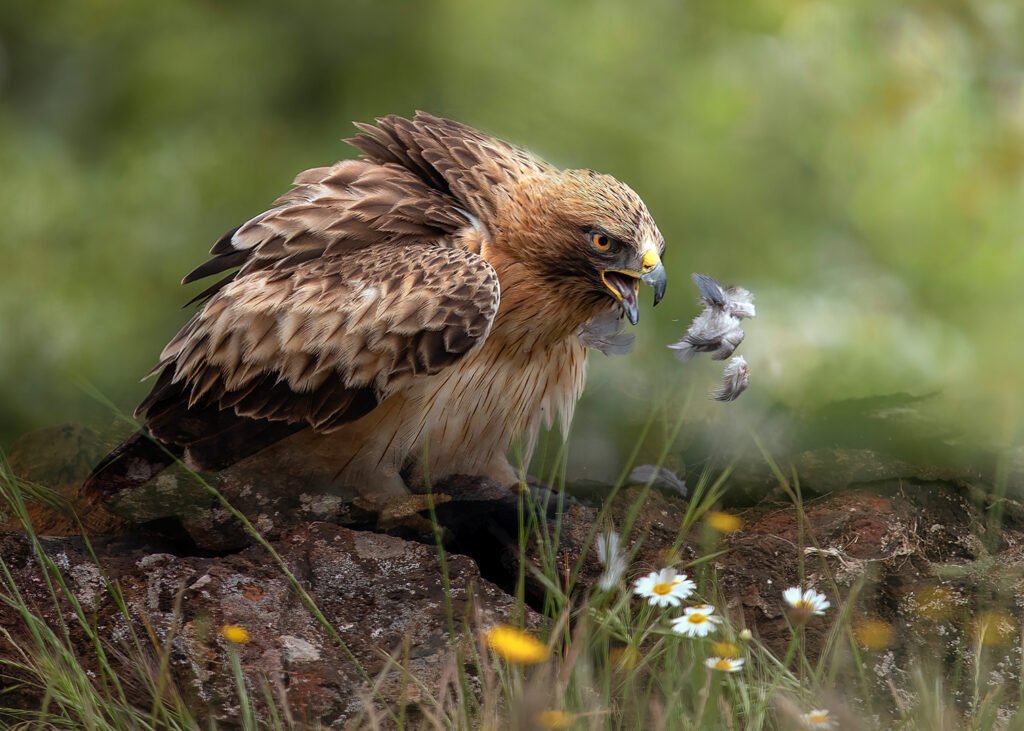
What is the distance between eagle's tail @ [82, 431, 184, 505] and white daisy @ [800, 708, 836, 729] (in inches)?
81.8

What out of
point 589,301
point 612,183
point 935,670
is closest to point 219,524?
point 589,301

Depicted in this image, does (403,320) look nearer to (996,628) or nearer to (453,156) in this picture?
(453,156)

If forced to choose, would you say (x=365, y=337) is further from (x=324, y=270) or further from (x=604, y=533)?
(x=604, y=533)

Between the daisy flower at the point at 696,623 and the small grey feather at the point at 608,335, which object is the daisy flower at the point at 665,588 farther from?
the small grey feather at the point at 608,335

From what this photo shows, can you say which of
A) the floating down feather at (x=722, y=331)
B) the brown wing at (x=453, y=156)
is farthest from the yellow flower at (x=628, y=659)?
the brown wing at (x=453, y=156)

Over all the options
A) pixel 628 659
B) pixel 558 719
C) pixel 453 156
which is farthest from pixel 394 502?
pixel 558 719

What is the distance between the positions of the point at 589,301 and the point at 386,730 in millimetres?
1483

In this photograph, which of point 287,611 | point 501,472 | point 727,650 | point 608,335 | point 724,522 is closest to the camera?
point 727,650

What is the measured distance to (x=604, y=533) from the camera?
11.6ft

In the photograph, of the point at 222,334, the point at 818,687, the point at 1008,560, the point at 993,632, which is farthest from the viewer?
the point at 222,334

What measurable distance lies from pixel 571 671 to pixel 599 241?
58.6 inches

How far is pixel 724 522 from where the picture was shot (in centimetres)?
350

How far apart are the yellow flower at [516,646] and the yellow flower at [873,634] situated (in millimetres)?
940

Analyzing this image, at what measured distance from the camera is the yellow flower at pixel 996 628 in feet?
10.9
